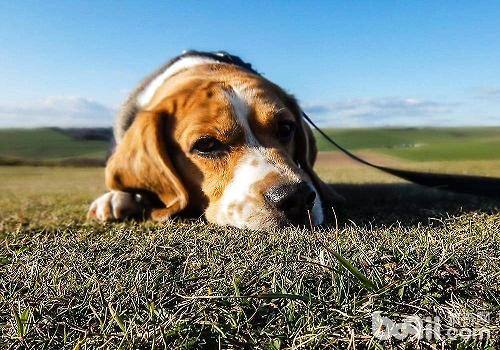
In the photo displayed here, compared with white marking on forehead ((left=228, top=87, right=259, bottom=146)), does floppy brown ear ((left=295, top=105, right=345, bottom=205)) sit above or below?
below

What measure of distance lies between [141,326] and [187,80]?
272cm

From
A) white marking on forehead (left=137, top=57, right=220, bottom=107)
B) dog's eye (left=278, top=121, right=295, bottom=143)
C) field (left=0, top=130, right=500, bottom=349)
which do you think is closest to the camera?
field (left=0, top=130, right=500, bottom=349)

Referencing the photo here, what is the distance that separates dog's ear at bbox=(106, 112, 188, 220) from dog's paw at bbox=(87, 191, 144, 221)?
0.27 feet

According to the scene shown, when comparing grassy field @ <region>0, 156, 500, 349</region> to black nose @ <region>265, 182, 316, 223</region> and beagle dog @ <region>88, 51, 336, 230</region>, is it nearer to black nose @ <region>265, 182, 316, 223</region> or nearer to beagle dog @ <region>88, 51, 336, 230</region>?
black nose @ <region>265, 182, 316, 223</region>

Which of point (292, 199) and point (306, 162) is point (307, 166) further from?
point (292, 199)

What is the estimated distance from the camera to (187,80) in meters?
3.96

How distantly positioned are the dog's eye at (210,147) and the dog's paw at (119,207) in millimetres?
655

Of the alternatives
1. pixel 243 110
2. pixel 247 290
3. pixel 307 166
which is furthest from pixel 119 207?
pixel 247 290

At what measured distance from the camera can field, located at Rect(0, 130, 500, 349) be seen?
143 cm

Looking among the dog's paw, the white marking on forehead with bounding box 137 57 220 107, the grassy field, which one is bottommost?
the dog's paw

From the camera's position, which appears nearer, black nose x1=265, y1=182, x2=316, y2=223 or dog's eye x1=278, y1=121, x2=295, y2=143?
black nose x1=265, y1=182, x2=316, y2=223

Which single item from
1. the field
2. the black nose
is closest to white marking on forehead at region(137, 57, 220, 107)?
the black nose

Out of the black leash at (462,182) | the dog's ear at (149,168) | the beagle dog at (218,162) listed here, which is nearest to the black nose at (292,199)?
the beagle dog at (218,162)

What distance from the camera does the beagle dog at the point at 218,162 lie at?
9.51 ft
